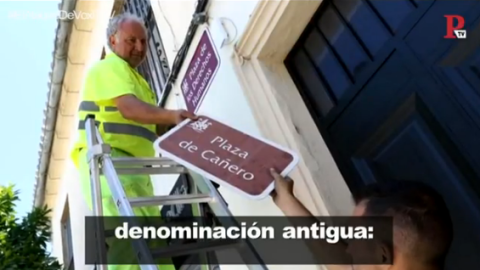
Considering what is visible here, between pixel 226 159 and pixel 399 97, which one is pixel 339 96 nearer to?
pixel 399 97

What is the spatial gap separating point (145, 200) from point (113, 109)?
615mm

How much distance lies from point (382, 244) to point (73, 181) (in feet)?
22.1

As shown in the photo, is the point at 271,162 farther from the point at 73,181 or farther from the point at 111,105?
the point at 73,181

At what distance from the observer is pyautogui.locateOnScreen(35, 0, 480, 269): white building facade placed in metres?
2.25

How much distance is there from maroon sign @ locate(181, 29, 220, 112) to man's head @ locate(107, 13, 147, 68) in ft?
1.83

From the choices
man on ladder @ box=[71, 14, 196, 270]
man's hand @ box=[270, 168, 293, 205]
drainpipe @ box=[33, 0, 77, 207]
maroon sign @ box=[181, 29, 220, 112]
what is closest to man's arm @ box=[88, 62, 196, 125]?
man on ladder @ box=[71, 14, 196, 270]

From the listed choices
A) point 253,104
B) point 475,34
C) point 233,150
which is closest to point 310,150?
point 253,104

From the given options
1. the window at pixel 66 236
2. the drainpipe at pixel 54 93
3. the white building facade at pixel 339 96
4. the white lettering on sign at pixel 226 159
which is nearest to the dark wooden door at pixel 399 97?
the white building facade at pixel 339 96

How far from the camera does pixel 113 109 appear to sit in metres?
2.66

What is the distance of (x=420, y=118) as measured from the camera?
2.36m

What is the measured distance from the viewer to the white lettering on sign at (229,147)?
2.13 m

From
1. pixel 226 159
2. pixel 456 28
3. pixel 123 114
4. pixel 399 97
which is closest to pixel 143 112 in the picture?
pixel 123 114

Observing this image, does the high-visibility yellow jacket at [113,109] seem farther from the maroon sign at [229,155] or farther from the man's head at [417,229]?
the man's head at [417,229]

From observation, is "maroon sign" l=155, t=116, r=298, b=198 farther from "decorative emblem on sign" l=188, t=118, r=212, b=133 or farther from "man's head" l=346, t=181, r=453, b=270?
"man's head" l=346, t=181, r=453, b=270
